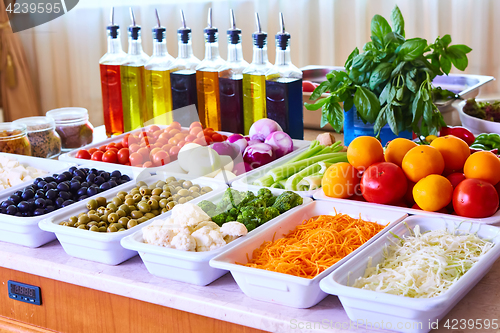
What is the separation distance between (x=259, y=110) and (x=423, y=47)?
1.74 feet

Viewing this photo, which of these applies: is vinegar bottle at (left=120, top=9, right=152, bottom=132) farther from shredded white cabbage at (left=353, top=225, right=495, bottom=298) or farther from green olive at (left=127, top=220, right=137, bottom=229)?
shredded white cabbage at (left=353, top=225, right=495, bottom=298)

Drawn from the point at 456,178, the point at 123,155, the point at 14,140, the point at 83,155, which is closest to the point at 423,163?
the point at 456,178

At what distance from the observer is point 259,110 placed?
1.75m

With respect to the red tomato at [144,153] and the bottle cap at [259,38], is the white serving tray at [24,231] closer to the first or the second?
the red tomato at [144,153]

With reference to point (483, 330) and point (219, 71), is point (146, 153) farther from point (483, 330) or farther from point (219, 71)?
point (483, 330)

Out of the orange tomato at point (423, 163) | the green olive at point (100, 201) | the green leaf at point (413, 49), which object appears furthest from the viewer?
the green leaf at point (413, 49)

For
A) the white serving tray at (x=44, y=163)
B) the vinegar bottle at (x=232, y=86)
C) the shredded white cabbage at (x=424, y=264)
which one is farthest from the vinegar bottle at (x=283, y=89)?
the shredded white cabbage at (x=424, y=264)

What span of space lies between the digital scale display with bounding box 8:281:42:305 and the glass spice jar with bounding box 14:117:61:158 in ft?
2.18

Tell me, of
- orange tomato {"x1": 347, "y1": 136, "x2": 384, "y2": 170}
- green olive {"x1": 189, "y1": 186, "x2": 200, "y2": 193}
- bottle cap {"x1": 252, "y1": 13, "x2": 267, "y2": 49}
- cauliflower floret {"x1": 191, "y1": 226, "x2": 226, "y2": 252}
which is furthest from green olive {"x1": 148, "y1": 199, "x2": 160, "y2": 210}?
bottle cap {"x1": 252, "y1": 13, "x2": 267, "y2": 49}

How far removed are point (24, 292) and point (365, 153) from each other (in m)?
0.81

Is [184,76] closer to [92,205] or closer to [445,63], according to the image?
[92,205]

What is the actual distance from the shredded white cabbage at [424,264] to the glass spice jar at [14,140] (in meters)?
1.21

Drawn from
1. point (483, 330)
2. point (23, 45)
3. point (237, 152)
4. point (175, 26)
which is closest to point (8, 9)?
point (23, 45)

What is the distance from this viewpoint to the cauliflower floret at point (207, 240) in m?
0.99
